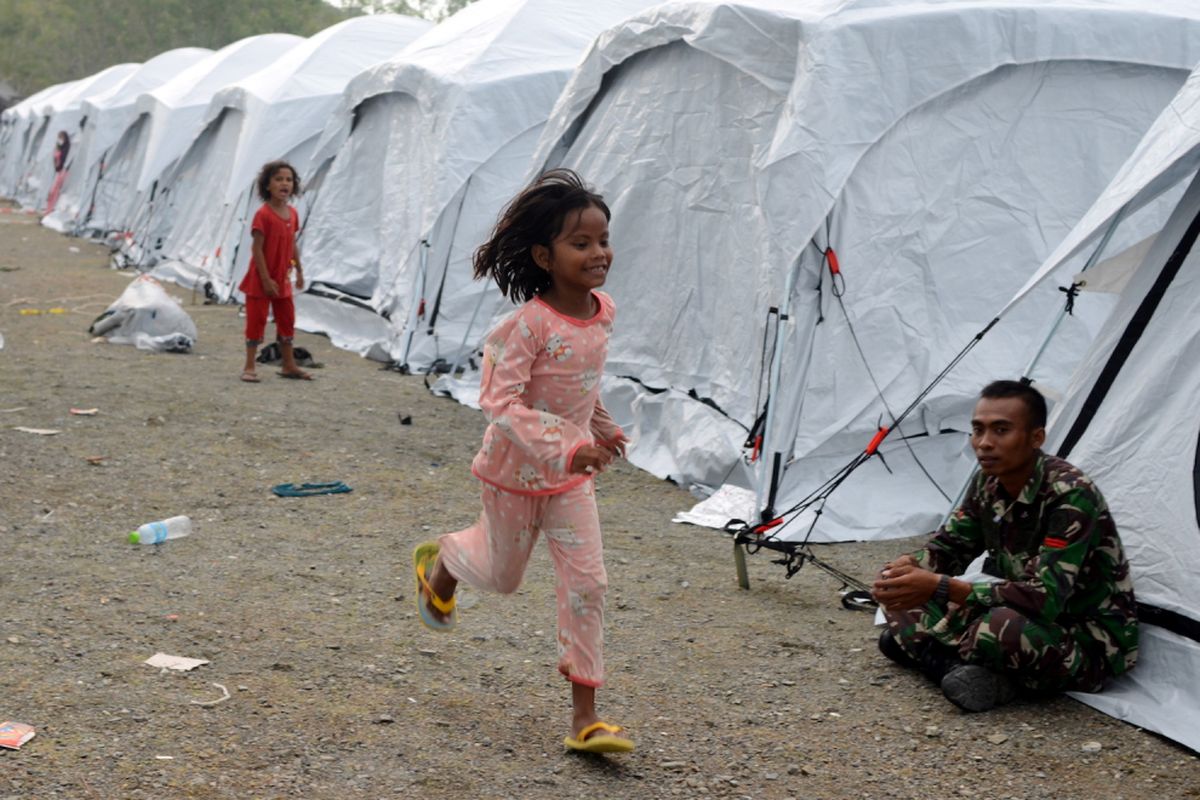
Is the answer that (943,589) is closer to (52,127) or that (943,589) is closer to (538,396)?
(538,396)

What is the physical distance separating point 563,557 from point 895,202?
3363 mm

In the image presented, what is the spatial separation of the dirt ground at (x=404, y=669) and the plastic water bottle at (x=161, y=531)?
0.06 metres

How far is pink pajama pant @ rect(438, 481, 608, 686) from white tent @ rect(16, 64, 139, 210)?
25.1m

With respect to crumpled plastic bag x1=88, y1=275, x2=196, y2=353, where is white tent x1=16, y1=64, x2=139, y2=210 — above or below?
below

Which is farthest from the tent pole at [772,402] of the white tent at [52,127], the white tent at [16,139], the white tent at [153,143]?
the white tent at [16,139]

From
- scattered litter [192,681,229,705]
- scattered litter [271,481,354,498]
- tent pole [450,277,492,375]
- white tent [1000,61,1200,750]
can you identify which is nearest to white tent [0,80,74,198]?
tent pole [450,277,492,375]

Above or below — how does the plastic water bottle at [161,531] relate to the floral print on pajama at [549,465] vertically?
below

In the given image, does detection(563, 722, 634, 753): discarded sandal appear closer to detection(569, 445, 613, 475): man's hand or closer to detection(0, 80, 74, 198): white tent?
detection(569, 445, 613, 475): man's hand

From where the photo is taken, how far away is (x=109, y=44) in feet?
212

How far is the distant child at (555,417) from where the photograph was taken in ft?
11.6

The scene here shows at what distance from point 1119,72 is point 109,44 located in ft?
213

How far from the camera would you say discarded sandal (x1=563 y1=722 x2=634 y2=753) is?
3.56 m

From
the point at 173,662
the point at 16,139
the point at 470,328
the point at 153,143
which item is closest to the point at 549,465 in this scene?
the point at 173,662

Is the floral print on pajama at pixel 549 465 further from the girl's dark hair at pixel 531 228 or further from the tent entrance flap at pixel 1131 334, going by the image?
the tent entrance flap at pixel 1131 334
